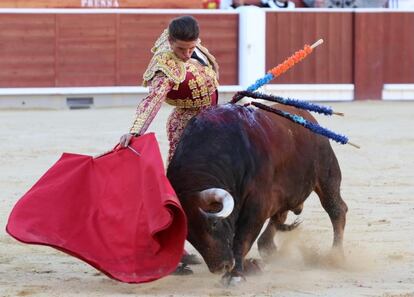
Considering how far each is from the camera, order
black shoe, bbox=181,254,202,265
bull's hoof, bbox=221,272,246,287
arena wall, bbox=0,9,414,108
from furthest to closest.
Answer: arena wall, bbox=0,9,414,108, black shoe, bbox=181,254,202,265, bull's hoof, bbox=221,272,246,287

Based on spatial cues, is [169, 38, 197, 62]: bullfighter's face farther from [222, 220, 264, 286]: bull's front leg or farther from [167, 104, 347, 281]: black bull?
[222, 220, 264, 286]: bull's front leg

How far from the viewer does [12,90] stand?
11602mm

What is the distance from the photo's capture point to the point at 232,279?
12.8 ft

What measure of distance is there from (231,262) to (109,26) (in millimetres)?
8416

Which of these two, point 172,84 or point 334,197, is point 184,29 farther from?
point 334,197

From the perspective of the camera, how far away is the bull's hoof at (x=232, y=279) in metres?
3.89

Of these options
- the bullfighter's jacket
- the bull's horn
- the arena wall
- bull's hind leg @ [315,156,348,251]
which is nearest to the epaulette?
the bullfighter's jacket

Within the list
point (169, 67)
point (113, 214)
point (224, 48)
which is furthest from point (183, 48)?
point (224, 48)

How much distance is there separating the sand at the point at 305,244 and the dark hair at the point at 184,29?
87 cm

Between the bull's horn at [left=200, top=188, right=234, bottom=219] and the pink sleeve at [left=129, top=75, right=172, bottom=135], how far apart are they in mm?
357

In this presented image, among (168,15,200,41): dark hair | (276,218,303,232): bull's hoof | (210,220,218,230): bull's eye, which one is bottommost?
(276,218,303,232): bull's hoof

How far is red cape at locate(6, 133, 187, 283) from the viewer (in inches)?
150

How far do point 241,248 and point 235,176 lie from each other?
26cm

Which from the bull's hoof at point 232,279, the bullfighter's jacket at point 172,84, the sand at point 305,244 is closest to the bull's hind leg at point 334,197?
the sand at point 305,244
